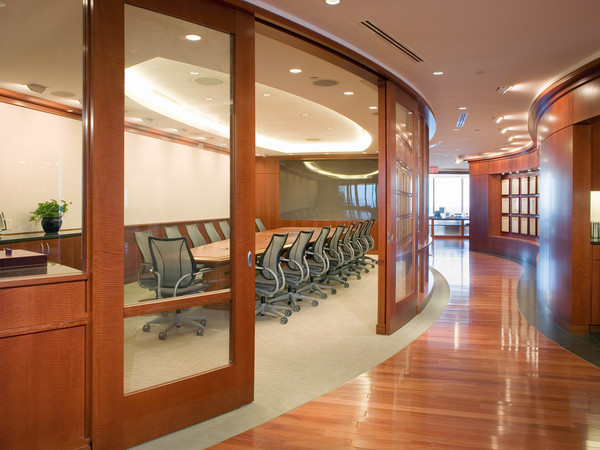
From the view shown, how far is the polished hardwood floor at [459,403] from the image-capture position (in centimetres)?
273

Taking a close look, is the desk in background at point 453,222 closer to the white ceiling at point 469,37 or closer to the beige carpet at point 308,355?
the beige carpet at point 308,355

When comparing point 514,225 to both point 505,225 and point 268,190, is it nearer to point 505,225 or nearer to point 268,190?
point 505,225

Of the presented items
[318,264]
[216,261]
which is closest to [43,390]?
[216,261]

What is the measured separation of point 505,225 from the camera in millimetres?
12867

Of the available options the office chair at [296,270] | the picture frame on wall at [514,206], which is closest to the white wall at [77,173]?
the office chair at [296,270]

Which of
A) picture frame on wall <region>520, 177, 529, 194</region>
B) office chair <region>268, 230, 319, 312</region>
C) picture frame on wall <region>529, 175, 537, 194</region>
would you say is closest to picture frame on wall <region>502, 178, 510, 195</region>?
picture frame on wall <region>520, 177, 529, 194</region>

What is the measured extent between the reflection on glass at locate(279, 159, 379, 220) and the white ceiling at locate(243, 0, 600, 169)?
7.26 metres

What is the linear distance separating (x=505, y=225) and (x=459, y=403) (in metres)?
10.7

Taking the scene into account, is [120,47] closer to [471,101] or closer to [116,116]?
[116,116]

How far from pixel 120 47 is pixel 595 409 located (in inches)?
143

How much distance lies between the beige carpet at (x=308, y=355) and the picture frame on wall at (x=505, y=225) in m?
6.76

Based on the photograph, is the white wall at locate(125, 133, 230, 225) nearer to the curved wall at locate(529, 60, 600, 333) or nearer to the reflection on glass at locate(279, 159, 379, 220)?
the curved wall at locate(529, 60, 600, 333)

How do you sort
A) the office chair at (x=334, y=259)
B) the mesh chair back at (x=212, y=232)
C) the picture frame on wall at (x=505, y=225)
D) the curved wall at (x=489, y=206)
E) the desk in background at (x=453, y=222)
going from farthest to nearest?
1. the desk in background at (x=453, y=222)
2. the picture frame on wall at (x=505, y=225)
3. the curved wall at (x=489, y=206)
4. the office chair at (x=334, y=259)
5. the mesh chair back at (x=212, y=232)

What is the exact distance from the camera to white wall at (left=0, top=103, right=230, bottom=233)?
8.13 feet
